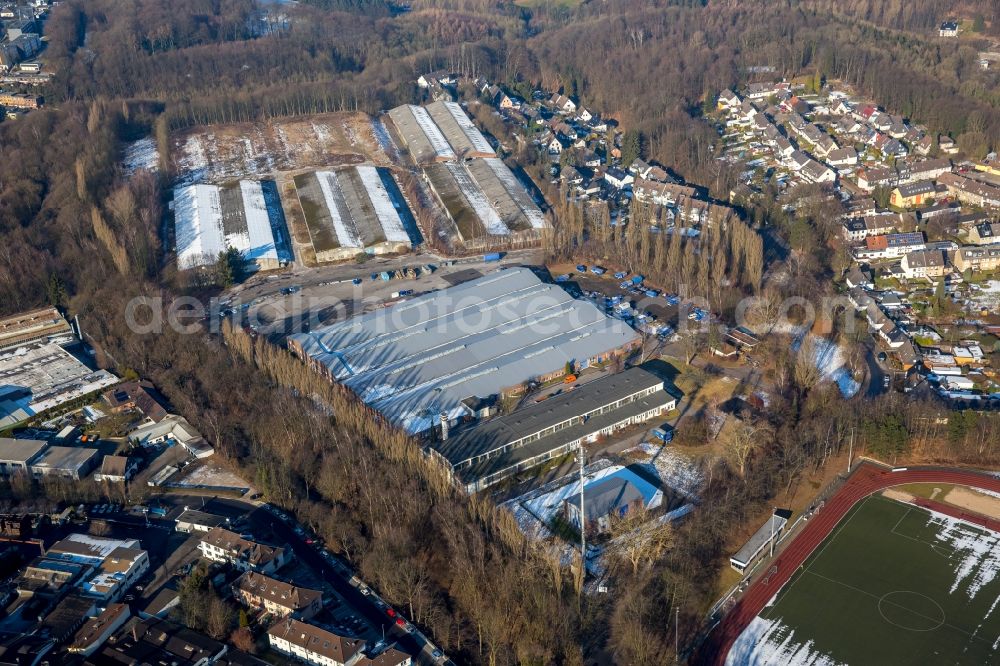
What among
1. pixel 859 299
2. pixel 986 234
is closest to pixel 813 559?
pixel 859 299

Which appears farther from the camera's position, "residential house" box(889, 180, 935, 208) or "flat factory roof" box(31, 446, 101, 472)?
"residential house" box(889, 180, 935, 208)

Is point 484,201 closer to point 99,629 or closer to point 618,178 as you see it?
point 618,178

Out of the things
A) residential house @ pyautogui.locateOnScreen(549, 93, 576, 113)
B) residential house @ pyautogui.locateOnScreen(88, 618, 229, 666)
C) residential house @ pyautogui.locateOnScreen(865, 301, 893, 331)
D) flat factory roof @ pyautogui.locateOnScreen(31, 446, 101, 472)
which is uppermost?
residential house @ pyautogui.locateOnScreen(549, 93, 576, 113)

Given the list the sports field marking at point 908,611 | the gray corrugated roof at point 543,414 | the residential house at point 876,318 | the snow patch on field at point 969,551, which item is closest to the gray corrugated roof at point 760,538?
the sports field marking at point 908,611

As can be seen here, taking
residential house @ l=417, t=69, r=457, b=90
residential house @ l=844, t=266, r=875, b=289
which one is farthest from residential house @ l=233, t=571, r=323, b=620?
residential house @ l=417, t=69, r=457, b=90

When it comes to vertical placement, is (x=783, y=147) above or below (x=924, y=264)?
above

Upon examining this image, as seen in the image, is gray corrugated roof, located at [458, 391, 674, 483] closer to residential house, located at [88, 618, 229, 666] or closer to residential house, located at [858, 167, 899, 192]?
residential house, located at [88, 618, 229, 666]

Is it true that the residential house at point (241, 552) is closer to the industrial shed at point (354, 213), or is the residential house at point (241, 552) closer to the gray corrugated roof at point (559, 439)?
the gray corrugated roof at point (559, 439)
